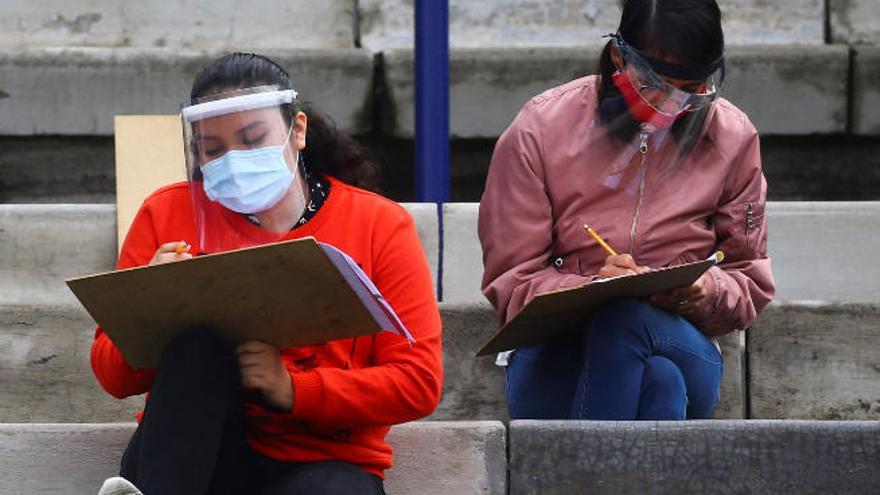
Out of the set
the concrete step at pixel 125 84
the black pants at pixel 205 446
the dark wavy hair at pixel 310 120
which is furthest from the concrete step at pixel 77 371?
the concrete step at pixel 125 84

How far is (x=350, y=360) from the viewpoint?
3.43 m

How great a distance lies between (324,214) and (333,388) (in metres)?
0.40

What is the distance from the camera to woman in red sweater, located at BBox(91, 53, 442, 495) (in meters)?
3.18

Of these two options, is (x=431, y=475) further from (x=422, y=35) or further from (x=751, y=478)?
(x=422, y=35)

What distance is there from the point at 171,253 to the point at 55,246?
5.44 ft

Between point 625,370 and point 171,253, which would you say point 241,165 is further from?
point 625,370

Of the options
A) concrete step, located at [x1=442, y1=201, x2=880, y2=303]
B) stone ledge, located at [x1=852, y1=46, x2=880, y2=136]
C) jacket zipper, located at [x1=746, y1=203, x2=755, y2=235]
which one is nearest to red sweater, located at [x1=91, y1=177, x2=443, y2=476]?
jacket zipper, located at [x1=746, y1=203, x2=755, y2=235]

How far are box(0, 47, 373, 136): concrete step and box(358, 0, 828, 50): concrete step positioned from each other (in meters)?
0.21

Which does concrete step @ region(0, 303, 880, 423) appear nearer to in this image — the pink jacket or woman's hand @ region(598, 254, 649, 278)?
the pink jacket

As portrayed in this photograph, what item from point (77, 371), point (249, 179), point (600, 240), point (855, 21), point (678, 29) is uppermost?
point (678, 29)

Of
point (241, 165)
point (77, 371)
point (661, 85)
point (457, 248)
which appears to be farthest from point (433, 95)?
point (241, 165)

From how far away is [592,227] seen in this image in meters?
3.96

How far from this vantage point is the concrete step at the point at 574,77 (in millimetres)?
6145

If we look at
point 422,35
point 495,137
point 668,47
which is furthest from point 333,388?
point 495,137
